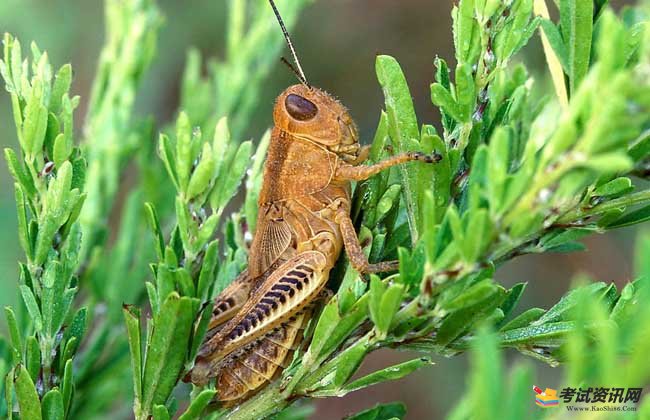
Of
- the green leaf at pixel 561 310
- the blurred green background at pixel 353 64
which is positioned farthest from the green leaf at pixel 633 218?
the blurred green background at pixel 353 64

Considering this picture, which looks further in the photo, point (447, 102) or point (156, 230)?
point (156, 230)

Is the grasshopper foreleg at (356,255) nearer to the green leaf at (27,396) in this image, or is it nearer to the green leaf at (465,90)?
the green leaf at (465,90)

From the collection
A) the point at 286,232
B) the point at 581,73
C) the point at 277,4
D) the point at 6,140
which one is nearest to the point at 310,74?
the point at 6,140

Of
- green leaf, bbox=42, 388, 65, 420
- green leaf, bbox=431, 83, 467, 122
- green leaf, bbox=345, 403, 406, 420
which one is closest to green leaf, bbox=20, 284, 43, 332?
green leaf, bbox=42, 388, 65, 420

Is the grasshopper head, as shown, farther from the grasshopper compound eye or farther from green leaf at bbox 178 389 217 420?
green leaf at bbox 178 389 217 420

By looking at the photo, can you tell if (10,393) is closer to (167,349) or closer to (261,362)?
(167,349)

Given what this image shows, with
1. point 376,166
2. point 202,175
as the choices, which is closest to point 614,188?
point 376,166
